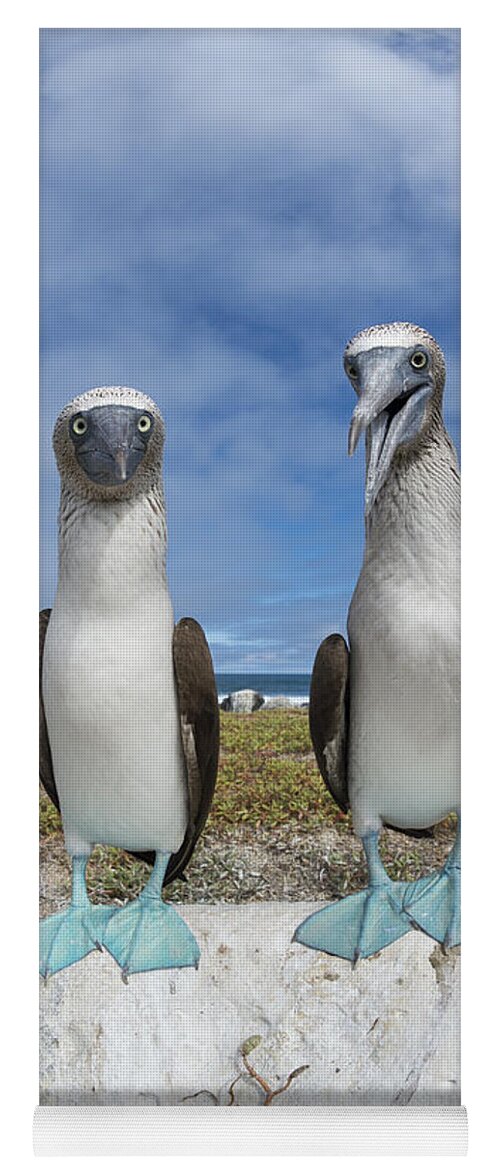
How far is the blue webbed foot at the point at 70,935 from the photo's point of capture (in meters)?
3.54

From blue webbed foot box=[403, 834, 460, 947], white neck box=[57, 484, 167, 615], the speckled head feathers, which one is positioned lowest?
blue webbed foot box=[403, 834, 460, 947]

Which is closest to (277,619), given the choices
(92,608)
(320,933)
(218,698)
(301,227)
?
(218,698)

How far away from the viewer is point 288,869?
358cm

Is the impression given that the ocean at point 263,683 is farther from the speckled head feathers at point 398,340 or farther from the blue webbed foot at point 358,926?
the speckled head feathers at point 398,340

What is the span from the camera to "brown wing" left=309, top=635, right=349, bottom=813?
3482 millimetres

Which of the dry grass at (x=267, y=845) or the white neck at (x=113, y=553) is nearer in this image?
the white neck at (x=113, y=553)

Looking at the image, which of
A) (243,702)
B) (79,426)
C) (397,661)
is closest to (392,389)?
(397,661)

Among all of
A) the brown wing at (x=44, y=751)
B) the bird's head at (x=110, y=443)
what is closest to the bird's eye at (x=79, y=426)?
the bird's head at (x=110, y=443)

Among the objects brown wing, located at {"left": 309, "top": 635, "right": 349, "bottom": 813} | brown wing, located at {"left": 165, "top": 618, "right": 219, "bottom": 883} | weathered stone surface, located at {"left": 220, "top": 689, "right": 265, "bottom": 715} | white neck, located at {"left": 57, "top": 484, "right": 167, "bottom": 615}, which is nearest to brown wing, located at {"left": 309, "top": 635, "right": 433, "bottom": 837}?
brown wing, located at {"left": 309, "top": 635, "right": 349, "bottom": 813}

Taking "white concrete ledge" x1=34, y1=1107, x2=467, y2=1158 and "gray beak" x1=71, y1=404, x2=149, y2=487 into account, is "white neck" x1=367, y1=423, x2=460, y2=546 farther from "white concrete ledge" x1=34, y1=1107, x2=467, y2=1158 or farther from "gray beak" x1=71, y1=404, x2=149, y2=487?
"white concrete ledge" x1=34, y1=1107, x2=467, y2=1158

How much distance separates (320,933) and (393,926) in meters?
0.21

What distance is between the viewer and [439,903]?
3555 mm

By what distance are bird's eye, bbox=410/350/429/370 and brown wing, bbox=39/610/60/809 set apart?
50.1 inches

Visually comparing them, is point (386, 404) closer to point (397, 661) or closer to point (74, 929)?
point (397, 661)
